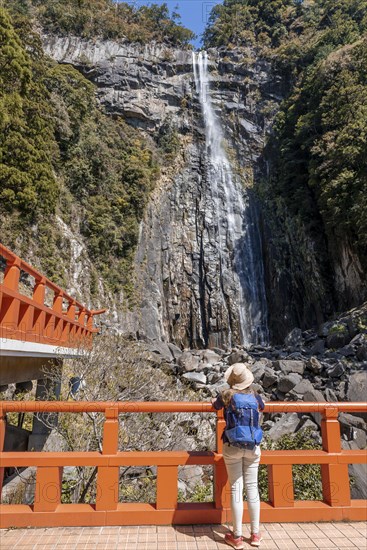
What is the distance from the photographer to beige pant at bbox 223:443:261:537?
242 centimetres

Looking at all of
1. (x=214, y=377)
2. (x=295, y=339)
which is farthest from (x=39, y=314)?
(x=295, y=339)

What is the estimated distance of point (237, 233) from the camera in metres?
24.1

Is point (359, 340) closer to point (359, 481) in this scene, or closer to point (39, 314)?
point (359, 481)

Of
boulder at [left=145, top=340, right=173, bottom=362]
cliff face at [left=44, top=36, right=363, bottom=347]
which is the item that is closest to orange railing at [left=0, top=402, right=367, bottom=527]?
boulder at [left=145, top=340, right=173, bottom=362]

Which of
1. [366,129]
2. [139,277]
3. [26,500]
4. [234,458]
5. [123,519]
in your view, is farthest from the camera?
[139,277]

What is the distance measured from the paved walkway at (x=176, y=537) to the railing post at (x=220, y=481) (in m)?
0.15

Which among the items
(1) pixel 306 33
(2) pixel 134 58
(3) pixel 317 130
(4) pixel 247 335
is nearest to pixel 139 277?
(4) pixel 247 335

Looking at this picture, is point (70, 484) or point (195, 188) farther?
point (195, 188)

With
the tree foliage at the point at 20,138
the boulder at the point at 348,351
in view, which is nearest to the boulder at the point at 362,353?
the boulder at the point at 348,351

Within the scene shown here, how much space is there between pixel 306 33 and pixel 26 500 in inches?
1483

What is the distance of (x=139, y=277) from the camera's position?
21.0 meters

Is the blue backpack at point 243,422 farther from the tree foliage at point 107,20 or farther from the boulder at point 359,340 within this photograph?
the tree foliage at point 107,20

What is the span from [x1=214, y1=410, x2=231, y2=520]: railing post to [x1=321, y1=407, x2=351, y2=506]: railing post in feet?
2.55

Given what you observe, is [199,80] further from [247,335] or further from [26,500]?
[26,500]
